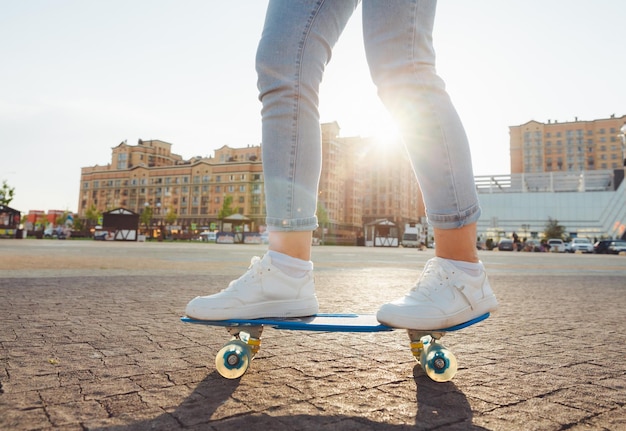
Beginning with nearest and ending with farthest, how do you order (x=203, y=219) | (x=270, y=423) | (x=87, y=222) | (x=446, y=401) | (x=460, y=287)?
(x=270, y=423) < (x=446, y=401) < (x=460, y=287) < (x=203, y=219) < (x=87, y=222)

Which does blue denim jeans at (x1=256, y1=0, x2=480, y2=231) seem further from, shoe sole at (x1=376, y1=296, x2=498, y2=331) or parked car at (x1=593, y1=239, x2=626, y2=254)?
parked car at (x1=593, y1=239, x2=626, y2=254)

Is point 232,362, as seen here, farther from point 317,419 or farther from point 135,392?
point 317,419

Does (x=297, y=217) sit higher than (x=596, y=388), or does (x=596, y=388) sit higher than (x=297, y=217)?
(x=297, y=217)

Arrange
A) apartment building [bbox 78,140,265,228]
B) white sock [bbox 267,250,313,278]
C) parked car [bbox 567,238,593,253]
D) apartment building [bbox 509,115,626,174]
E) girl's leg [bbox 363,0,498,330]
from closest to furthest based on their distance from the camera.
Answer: girl's leg [bbox 363,0,498,330], white sock [bbox 267,250,313,278], parked car [bbox 567,238,593,253], apartment building [bbox 78,140,265,228], apartment building [bbox 509,115,626,174]

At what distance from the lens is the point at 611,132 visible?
3401 inches

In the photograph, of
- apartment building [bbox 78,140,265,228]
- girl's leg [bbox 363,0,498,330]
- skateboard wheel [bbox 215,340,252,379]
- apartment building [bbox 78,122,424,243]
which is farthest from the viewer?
apartment building [bbox 78,122,424,243]

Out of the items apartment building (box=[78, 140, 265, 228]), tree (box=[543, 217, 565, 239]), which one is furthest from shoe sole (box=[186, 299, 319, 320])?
apartment building (box=[78, 140, 265, 228])

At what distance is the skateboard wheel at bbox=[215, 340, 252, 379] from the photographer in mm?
1148

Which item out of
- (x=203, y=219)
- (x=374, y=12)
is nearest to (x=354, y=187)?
(x=203, y=219)

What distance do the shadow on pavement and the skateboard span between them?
111 mm

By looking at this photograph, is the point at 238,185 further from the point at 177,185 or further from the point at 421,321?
the point at 421,321

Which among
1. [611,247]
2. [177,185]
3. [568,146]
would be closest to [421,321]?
[611,247]

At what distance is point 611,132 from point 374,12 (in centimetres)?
10544

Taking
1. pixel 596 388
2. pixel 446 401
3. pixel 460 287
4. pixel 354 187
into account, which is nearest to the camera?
pixel 446 401
